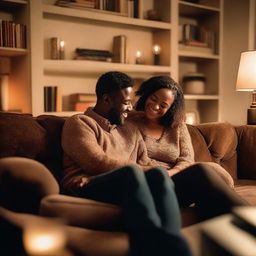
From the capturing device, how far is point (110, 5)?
345cm

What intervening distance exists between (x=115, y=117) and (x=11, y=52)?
5.31 ft

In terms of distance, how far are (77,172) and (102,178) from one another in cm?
24

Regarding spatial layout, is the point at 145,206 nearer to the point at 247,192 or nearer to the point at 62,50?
the point at 247,192

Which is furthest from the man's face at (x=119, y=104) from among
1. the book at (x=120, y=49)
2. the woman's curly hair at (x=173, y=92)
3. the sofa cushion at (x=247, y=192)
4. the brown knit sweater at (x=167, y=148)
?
the book at (x=120, y=49)

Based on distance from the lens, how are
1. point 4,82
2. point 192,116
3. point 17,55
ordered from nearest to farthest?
1. point 4,82
2. point 17,55
3. point 192,116

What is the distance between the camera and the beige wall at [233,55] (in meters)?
4.09

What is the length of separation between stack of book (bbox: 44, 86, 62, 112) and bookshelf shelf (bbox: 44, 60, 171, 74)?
8.0 inches

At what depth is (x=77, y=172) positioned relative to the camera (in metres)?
1.66

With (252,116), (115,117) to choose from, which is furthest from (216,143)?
(115,117)

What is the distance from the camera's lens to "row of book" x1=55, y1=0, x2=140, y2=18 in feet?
10.5

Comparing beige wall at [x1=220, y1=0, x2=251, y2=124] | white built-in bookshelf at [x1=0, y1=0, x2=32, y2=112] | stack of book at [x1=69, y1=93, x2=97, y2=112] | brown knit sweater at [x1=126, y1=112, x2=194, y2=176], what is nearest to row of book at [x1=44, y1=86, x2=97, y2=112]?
stack of book at [x1=69, y1=93, x2=97, y2=112]

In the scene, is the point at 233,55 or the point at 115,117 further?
the point at 233,55

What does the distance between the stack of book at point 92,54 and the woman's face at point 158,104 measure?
59.2 inches

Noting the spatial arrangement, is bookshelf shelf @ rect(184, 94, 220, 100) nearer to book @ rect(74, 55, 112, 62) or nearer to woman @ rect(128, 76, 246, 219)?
book @ rect(74, 55, 112, 62)
